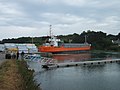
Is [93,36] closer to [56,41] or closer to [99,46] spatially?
[99,46]

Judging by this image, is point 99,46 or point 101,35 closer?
point 99,46

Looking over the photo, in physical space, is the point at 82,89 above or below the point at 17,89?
below

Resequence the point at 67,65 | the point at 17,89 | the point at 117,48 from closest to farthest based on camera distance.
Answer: the point at 17,89, the point at 67,65, the point at 117,48

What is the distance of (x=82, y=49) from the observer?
83562 mm

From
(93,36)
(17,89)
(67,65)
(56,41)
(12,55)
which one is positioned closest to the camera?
(17,89)

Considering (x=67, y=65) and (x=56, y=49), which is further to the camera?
(x=56, y=49)

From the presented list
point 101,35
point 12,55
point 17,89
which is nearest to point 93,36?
point 101,35

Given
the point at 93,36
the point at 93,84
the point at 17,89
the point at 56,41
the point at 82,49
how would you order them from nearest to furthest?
the point at 17,89 < the point at 93,84 < the point at 56,41 < the point at 82,49 < the point at 93,36

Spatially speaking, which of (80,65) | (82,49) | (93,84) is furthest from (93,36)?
(93,84)

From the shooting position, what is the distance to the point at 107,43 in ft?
321

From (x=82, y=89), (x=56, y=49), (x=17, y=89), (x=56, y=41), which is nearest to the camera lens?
(x=17, y=89)

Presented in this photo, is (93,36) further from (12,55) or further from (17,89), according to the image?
(17,89)

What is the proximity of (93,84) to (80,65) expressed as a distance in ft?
58.7

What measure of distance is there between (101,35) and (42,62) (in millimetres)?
75867
